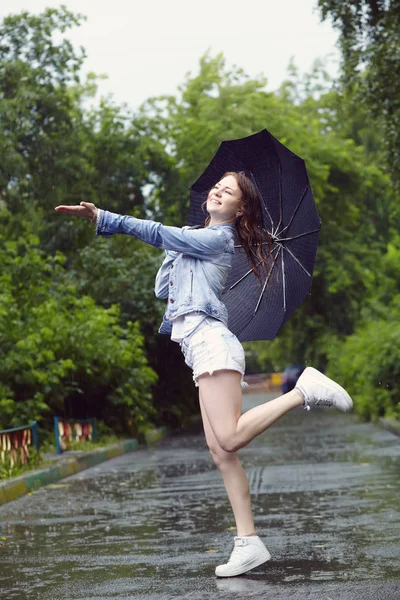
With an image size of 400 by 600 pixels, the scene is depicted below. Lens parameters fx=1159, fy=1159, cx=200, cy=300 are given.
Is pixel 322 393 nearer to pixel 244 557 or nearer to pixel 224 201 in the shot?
pixel 244 557

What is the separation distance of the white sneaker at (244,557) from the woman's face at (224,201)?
1638 mm

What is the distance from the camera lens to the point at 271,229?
684 cm

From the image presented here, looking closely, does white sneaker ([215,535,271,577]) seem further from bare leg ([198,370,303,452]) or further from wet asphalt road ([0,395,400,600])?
bare leg ([198,370,303,452])

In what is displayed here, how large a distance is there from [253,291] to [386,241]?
124 ft

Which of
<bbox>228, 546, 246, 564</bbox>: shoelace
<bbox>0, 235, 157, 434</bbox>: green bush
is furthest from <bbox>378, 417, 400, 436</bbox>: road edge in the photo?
<bbox>228, 546, 246, 564</bbox>: shoelace

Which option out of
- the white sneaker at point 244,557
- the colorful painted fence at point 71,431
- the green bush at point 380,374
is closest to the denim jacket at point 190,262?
the white sneaker at point 244,557

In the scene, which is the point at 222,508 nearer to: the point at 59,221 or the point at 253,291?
the point at 253,291

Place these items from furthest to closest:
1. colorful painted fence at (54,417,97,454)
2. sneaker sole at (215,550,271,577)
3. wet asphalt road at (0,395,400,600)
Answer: colorful painted fence at (54,417,97,454) < sneaker sole at (215,550,271,577) < wet asphalt road at (0,395,400,600)

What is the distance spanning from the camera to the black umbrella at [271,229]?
6742 mm

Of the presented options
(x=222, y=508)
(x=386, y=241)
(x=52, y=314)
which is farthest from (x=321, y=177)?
(x=222, y=508)

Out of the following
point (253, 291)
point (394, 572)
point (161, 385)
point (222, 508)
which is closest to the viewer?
point (394, 572)

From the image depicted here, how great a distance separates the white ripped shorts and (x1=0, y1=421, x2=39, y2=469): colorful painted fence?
22.0ft

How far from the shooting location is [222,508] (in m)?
9.11

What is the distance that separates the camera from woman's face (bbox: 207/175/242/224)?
19.6 feet
